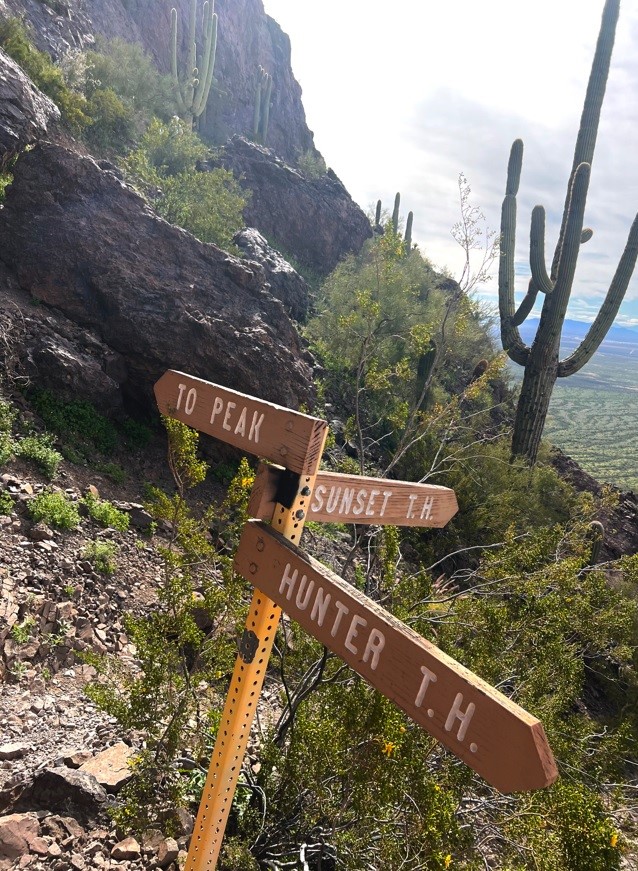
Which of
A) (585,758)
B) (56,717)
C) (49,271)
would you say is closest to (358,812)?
(56,717)

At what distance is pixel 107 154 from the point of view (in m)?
18.5

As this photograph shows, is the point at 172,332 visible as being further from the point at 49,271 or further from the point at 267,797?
the point at 267,797

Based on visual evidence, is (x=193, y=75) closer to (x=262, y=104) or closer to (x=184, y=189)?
(x=262, y=104)

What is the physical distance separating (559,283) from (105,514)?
10.2 meters

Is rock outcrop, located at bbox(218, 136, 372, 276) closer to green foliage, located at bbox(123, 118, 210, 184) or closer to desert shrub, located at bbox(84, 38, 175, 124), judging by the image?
desert shrub, located at bbox(84, 38, 175, 124)

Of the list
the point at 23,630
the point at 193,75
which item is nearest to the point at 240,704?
the point at 23,630

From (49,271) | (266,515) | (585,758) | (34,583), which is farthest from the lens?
(49,271)

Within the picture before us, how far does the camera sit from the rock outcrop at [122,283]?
9727mm

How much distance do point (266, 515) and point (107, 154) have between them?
65.4 ft

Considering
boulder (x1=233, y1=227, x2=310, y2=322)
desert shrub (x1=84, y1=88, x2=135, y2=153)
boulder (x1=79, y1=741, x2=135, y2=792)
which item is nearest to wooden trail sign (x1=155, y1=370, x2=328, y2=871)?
boulder (x1=79, y1=741, x2=135, y2=792)

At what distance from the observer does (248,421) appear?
1.99 m

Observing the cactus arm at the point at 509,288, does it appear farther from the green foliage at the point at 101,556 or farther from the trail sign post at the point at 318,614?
the trail sign post at the point at 318,614

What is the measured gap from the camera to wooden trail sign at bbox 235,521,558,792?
4.02ft

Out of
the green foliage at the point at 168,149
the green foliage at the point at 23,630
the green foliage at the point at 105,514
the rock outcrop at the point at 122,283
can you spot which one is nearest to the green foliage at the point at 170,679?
the green foliage at the point at 23,630
